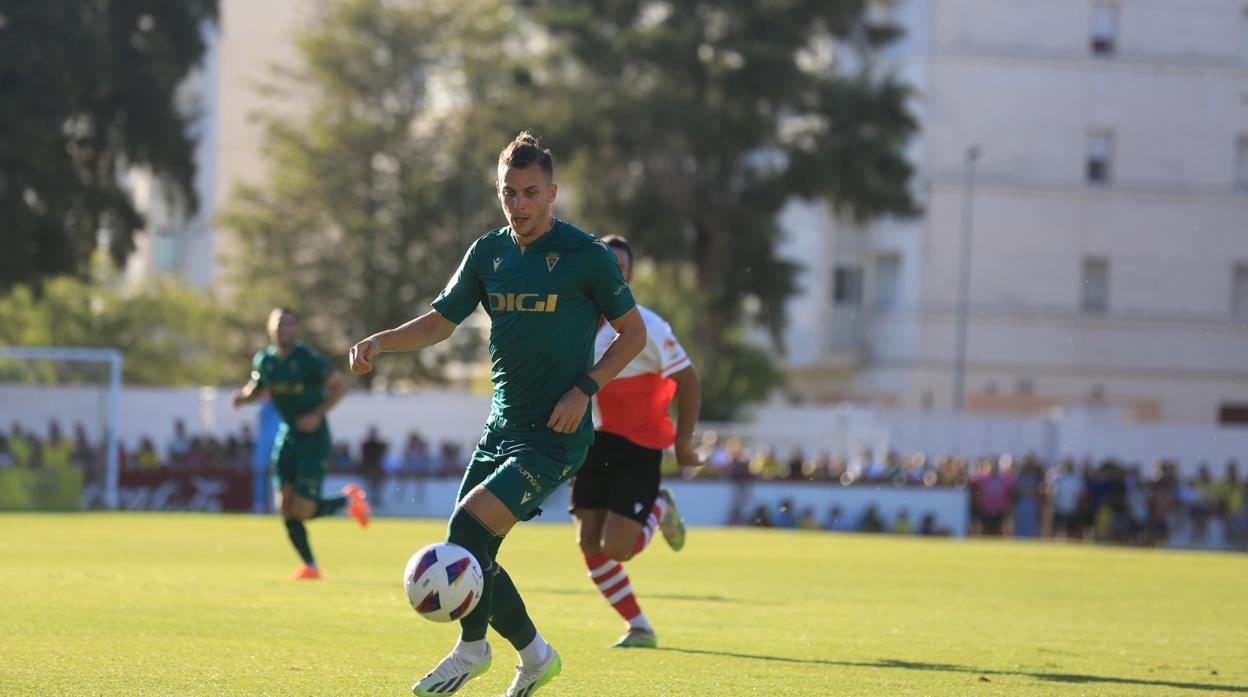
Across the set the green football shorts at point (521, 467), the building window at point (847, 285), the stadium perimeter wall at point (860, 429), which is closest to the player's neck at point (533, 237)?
the green football shorts at point (521, 467)

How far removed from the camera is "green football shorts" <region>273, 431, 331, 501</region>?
52.0 feet

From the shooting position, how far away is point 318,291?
60000mm

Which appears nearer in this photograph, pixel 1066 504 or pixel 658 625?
pixel 658 625

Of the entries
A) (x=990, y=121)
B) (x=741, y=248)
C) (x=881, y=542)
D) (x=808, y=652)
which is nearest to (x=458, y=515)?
(x=808, y=652)

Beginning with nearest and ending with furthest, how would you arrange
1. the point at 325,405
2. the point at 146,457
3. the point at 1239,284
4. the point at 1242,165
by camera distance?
1. the point at 325,405
2. the point at 146,457
3. the point at 1239,284
4. the point at 1242,165

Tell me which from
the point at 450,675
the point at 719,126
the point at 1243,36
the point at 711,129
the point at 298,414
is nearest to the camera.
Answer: the point at 450,675

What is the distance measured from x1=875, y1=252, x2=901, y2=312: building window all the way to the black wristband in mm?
53515

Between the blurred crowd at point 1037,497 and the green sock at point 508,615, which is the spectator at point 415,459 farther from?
the green sock at point 508,615

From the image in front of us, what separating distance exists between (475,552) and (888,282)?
55.0m

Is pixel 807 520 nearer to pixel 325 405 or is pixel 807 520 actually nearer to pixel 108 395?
pixel 108 395

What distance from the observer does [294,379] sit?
1600 cm

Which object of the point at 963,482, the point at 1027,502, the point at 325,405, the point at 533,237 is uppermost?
the point at 533,237

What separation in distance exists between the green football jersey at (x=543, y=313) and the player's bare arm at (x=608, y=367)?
7cm

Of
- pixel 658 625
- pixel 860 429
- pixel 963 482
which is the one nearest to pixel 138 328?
pixel 860 429
